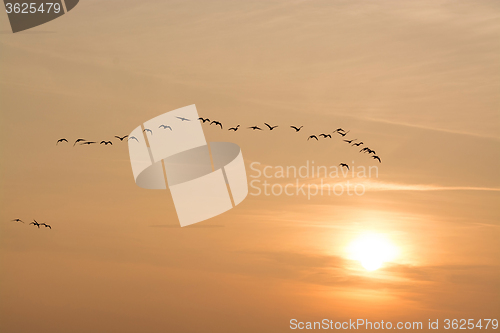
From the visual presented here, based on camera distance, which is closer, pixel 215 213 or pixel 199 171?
pixel 215 213

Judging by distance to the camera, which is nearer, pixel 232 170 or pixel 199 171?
pixel 232 170

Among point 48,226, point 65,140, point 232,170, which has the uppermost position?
point 65,140

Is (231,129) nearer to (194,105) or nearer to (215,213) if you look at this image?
(194,105)

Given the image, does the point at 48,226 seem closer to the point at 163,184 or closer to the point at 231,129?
the point at 163,184

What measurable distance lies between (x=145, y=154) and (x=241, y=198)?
251 inches

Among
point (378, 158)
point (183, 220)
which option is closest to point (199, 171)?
point (183, 220)

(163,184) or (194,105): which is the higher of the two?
(194,105)

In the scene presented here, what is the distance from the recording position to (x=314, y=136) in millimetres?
34125

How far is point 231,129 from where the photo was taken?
34.6 meters

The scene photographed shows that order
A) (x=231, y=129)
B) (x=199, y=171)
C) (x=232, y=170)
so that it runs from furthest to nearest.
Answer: (x=199, y=171), (x=231, y=129), (x=232, y=170)

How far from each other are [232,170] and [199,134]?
11.2ft

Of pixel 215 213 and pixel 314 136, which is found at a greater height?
pixel 314 136

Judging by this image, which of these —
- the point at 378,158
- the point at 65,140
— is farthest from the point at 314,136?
the point at 65,140

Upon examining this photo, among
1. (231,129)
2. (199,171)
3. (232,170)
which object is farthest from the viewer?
(199,171)
